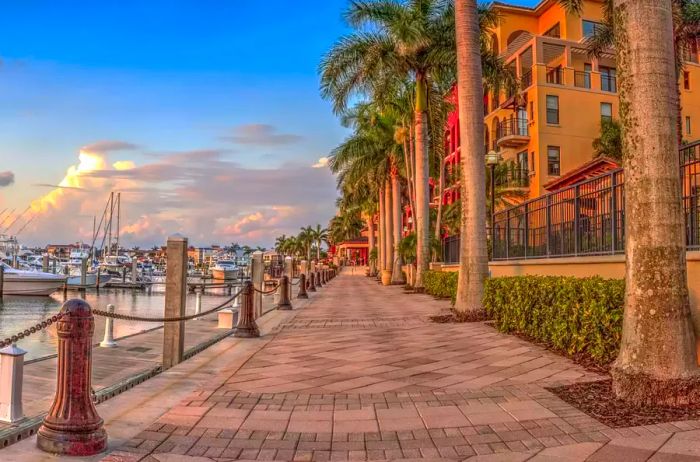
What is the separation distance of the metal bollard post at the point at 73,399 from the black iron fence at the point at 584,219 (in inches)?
281

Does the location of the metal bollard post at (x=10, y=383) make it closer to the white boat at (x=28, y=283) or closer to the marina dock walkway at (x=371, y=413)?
the marina dock walkway at (x=371, y=413)

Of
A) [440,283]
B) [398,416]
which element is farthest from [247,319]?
[440,283]

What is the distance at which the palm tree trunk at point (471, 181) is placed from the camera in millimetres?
13789

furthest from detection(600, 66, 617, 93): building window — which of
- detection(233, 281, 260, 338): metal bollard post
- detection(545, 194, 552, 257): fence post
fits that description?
detection(233, 281, 260, 338): metal bollard post

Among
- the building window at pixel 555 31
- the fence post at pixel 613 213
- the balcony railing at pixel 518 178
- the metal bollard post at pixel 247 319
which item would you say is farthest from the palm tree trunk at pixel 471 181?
the building window at pixel 555 31

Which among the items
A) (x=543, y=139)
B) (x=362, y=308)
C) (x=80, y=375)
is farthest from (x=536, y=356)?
(x=543, y=139)

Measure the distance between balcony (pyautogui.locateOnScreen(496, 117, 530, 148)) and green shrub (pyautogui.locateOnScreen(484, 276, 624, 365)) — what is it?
29500 mm

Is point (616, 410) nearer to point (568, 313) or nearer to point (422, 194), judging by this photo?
point (568, 313)

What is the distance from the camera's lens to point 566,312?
341 inches

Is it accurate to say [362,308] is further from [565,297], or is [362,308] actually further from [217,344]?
[565,297]

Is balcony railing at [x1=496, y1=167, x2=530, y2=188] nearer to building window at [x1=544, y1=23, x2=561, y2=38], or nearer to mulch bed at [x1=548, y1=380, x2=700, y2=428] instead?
building window at [x1=544, y1=23, x2=561, y2=38]

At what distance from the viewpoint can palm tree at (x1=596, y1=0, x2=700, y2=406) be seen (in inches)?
222

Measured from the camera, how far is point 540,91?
38469 mm

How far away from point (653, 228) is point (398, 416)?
2.88 m
